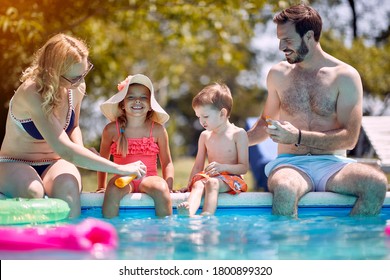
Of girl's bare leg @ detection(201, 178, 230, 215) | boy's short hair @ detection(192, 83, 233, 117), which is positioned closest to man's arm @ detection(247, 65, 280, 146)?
boy's short hair @ detection(192, 83, 233, 117)

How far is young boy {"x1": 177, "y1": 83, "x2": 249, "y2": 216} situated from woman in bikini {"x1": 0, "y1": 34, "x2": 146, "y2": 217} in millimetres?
600

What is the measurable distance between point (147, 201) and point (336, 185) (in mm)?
1474

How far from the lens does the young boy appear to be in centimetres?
559

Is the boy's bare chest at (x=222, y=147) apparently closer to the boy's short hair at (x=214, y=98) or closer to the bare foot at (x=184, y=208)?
the boy's short hair at (x=214, y=98)

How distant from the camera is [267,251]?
4145 mm

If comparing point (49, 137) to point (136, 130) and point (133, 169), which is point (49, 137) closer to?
point (133, 169)

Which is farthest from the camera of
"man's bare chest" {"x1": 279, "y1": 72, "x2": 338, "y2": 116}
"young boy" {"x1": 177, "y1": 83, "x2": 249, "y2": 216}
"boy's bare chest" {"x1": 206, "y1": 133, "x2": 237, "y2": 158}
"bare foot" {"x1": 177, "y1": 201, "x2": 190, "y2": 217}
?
"boy's bare chest" {"x1": 206, "y1": 133, "x2": 237, "y2": 158}

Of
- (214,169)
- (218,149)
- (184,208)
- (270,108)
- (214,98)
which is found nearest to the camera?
(184,208)

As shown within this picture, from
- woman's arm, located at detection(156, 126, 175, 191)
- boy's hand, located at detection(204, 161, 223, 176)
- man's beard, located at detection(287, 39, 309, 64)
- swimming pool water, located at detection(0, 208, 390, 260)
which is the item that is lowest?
swimming pool water, located at detection(0, 208, 390, 260)

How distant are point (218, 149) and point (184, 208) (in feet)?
2.73

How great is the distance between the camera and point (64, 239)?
423 centimetres

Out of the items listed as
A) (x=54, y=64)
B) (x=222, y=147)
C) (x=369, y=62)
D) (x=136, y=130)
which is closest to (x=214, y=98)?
(x=222, y=147)

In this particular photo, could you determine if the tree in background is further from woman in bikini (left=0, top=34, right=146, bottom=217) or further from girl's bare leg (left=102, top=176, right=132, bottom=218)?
girl's bare leg (left=102, top=176, right=132, bottom=218)
